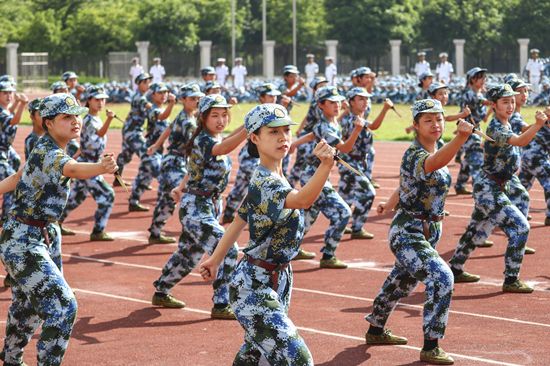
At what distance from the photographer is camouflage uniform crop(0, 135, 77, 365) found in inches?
357

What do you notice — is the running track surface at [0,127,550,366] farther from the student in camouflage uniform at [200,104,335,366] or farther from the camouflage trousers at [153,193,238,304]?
the student in camouflage uniform at [200,104,335,366]

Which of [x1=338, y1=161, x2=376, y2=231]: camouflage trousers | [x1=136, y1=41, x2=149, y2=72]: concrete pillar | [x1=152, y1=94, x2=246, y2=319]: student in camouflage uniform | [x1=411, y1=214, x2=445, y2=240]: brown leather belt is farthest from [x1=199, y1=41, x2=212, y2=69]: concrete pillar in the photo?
[x1=411, y1=214, x2=445, y2=240]: brown leather belt

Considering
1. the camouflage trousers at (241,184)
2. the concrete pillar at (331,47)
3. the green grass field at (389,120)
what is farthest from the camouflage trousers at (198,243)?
the concrete pillar at (331,47)

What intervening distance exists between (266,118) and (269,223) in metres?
0.68

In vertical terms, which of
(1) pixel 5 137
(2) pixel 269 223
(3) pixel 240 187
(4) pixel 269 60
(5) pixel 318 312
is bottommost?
(5) pixel 318 312

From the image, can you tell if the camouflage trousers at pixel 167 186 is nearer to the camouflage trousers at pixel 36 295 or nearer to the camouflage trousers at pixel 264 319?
the camouflage trousers at pixel 36 295

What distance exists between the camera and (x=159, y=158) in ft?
66.4

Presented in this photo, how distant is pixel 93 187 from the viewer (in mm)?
16969

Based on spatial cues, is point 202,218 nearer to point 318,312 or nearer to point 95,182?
point 318,312

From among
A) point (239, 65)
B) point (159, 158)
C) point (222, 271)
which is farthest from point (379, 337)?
point (239, 65)

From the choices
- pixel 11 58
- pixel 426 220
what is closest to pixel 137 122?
pixel 426 220

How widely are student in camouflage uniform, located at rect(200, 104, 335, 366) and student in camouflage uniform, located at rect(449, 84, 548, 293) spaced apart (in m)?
5.07

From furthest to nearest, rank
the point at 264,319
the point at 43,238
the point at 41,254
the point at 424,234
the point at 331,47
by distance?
A: the point at 331,47 < the point at 424,234 < the point at 43,238 < the point at 41,254 < the point at 264,319

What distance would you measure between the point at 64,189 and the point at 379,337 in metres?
3.11
